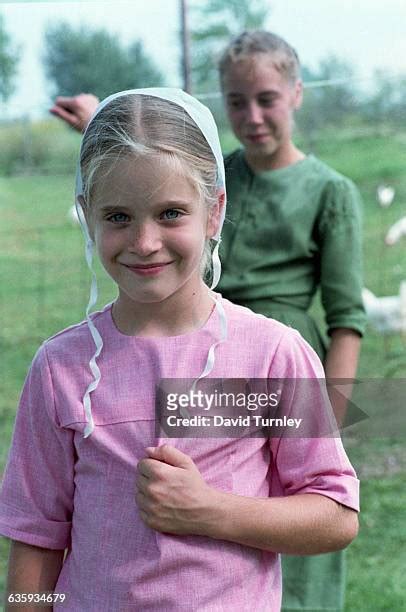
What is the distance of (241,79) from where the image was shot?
5.79 ft

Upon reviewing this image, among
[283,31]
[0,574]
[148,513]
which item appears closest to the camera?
[148,513]

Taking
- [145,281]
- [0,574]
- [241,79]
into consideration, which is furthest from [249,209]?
[0,574]

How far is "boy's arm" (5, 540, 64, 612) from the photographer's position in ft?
3.72

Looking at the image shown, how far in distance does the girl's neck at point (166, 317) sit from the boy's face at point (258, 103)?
2.30ft

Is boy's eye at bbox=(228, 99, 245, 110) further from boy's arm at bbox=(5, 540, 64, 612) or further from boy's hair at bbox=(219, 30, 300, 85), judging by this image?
boy's arm at bbox=(5, 540, 64, 612)

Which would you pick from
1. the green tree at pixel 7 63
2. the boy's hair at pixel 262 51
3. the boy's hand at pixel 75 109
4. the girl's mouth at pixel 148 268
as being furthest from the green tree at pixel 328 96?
the girl's mouth at pixel 148 268

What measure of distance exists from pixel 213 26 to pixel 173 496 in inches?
59.8

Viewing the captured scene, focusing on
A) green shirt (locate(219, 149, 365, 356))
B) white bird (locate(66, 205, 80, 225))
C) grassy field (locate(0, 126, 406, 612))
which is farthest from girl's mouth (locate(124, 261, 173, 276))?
white bird (locate(66, 205, 80, 225))

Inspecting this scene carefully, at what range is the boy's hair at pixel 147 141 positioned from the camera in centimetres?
106

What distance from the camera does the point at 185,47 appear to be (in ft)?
7.43

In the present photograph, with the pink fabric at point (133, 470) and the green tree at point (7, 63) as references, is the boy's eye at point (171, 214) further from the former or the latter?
the green tree at point (7, 63)

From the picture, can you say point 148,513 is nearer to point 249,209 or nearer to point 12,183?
point 249,209

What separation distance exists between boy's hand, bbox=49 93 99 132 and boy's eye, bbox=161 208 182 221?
0.77 metres

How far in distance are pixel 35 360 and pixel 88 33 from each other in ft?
4.63
